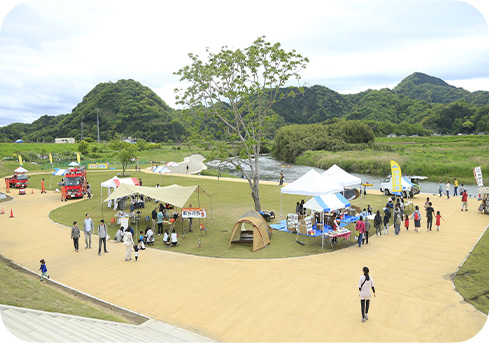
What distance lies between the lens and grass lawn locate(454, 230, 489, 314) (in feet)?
30.8

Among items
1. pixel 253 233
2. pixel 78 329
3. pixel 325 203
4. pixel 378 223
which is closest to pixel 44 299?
pixel 78 329

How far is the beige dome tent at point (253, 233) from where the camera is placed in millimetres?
14492

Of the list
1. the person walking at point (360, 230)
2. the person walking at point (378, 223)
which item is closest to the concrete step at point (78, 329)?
the person walking at point (360, 230)

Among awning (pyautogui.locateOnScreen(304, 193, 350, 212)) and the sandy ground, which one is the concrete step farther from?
awning (pyautogui.locateOnScreen(304, 193, 350, 212))

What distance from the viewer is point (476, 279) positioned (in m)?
10.8

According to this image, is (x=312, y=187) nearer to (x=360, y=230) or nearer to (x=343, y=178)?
(x=360, y=230)

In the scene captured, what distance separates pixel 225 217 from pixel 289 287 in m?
10.5

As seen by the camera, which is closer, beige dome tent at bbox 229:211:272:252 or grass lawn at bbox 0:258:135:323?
grass lawn at bbox 0:258:135:323

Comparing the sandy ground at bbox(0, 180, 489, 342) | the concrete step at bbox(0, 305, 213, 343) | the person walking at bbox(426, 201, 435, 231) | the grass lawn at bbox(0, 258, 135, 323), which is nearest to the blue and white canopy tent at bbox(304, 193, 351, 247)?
the sandy ground at bbox(0, 180, 489, 342)

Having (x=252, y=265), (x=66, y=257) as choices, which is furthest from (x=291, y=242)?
(x=66, y=257)

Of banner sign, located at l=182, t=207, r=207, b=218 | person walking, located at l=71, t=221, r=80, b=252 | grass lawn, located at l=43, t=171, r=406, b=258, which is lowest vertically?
grass lawn, located at l=43, t=171, r=406, b=258

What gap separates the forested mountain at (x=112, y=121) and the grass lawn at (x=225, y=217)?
89748mm

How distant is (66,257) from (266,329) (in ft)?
31.9

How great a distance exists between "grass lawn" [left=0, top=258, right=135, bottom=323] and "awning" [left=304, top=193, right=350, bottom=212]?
9794 mm
